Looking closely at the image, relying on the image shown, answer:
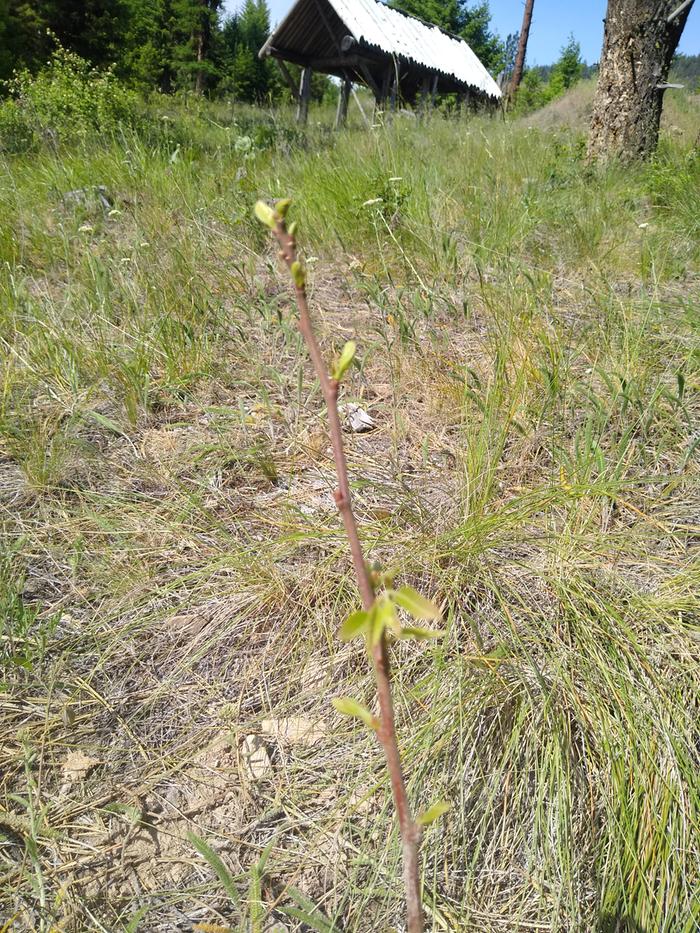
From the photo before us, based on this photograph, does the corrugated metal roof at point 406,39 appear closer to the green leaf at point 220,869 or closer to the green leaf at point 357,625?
the green leaf at point 220,869

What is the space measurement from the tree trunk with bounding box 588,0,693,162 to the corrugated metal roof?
25.0 ft

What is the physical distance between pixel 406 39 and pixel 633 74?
35.2ft

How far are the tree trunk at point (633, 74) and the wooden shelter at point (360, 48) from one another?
790 centimetres

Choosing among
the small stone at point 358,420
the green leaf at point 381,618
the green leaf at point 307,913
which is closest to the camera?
the green leaf at point 381,618

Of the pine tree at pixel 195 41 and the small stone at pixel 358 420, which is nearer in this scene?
the small stone at pixel 358 420

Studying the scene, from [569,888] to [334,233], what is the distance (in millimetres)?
2847

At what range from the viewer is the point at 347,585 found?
144cm

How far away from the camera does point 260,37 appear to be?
33.1 metres

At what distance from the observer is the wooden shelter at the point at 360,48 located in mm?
11484

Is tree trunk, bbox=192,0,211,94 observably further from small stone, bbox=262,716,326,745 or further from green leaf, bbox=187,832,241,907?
green leaf, bbox=187,832,241,907

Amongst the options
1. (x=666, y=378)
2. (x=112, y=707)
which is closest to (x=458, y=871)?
(x=112, y=707)

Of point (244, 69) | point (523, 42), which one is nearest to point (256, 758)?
point (523, 42)

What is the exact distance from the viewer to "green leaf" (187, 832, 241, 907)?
102 cm

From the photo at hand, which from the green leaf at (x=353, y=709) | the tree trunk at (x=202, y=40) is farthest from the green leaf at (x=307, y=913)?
the tree trunk at (x=202, y=40)
